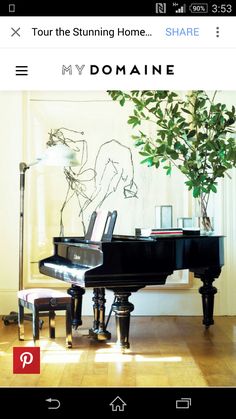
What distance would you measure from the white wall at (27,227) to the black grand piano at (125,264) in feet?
3.39

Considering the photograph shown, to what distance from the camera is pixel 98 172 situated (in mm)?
4836

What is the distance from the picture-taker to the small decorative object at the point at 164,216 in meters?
4.01

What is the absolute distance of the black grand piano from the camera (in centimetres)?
316

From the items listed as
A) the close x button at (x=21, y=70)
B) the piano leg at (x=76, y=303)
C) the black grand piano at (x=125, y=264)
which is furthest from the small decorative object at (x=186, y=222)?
the close x button at (x=21, y=70)

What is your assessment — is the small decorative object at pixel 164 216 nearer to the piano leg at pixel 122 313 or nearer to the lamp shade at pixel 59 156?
the lamp shade at pixel 59 156

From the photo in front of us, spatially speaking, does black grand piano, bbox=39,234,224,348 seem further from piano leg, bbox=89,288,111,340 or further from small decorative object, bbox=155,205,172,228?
small decorative object, bbox=155,205,172,228

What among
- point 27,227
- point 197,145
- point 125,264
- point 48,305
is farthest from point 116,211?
point 27,227

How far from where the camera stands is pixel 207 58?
1.07 meters

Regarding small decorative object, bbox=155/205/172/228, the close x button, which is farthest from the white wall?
the close x button

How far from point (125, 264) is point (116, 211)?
1.07 ft

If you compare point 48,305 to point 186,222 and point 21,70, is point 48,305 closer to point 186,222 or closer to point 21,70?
point 186,222

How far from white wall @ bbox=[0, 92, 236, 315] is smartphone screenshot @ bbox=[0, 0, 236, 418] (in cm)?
1
